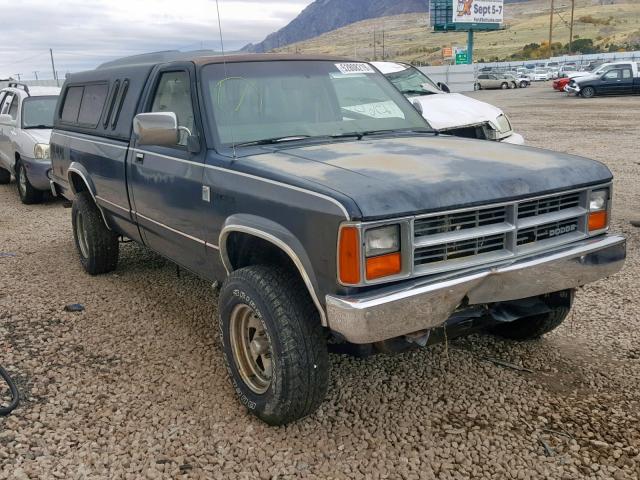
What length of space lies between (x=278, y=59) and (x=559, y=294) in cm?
233

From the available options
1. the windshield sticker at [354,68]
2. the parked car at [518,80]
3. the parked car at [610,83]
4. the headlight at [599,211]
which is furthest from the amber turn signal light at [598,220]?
the parked car at [518,80]

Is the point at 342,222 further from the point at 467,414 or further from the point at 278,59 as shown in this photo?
the point at 278,59

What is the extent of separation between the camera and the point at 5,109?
1094cm

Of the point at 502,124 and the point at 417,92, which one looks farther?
the point at 417,92

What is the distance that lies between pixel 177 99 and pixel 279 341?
2.00m

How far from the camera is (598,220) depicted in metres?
3.45

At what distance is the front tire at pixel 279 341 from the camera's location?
2998 millimetres

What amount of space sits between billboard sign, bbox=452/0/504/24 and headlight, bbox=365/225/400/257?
60892mm

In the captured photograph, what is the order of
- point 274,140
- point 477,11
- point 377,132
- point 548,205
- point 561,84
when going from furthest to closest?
1. point 477,11
2. point 561,84
3. point 377,132
4. point 274,140
5. point 548,205

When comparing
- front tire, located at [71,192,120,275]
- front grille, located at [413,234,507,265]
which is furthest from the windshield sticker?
front tire, located at [71,192,120,275]

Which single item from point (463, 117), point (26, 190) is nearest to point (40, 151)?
point (26, 190)

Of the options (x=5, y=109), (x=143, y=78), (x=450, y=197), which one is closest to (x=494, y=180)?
(x=450, y=197)

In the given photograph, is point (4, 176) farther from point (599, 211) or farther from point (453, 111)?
point (599, 211)

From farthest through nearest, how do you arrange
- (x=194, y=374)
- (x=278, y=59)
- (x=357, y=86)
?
(x=357, y=86), (x=278, y=59), (x=194, y=374)
